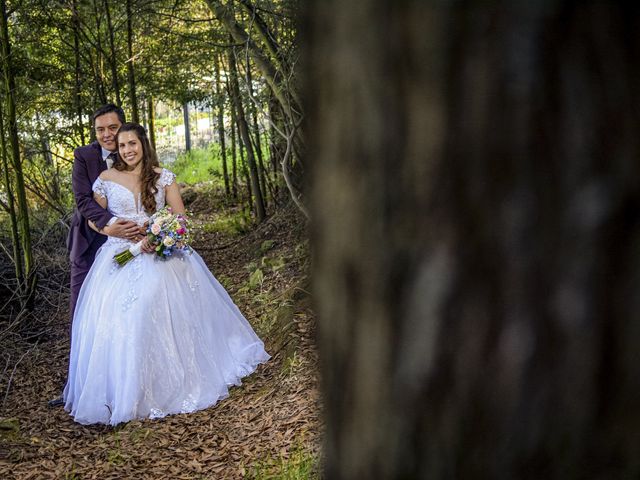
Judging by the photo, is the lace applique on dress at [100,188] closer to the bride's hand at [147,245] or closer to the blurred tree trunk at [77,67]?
the bride's hand at [147,245]

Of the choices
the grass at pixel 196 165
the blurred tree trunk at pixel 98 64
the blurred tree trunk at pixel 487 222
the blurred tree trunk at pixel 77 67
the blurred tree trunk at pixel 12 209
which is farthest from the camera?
the grass at pixel 196 165

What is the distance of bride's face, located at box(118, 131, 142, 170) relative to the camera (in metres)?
5.70

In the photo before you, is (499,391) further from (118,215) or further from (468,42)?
(118,215)

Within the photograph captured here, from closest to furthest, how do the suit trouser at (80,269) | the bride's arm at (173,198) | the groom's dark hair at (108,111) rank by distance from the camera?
the groom's dark hair at (108,111)
the bride's arm at (173,198)
the suit trouser at (80,269)

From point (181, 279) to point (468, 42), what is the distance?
541 cm

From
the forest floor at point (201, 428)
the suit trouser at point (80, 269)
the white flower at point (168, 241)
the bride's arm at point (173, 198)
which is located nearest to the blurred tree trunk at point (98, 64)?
the forest floor at point (201, 428)

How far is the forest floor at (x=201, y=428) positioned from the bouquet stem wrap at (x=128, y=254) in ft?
4.54

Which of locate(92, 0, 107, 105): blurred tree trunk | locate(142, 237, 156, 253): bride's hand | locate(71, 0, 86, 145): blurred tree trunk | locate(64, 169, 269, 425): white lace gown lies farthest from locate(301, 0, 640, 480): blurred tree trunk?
locate(92, 0, 107, 105): blurred tree trunk

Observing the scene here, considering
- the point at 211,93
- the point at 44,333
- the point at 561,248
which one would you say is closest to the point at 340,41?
the point at 561,248

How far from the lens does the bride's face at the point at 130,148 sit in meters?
5.70

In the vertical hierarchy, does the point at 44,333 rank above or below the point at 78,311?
below

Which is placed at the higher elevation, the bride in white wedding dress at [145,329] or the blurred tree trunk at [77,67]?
the blurred tree trunk at [77,67]

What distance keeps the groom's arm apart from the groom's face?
0.27 m

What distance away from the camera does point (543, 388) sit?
724 mm
